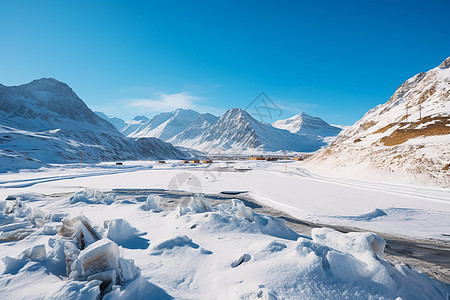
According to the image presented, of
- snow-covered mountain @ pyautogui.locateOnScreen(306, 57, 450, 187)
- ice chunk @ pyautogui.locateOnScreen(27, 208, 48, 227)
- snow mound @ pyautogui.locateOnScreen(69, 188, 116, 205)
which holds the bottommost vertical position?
snow mound @ pyautogui.locateOnScreen(69, 188, 116, 205)

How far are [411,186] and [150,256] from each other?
71.7 feet

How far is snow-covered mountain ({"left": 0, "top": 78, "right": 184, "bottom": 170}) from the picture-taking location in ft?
245

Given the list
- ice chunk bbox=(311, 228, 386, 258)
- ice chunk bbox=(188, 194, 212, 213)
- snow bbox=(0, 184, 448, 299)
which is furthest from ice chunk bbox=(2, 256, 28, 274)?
ice chunk bbox=(311, 228, 386, 258)

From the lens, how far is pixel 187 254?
5.19m

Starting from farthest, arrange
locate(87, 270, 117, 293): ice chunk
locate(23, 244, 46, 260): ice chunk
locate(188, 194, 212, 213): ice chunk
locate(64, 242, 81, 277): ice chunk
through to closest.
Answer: locate(188, 194, 212, 213): ice chunk
locate(23, 244, 46, 260): ice chunk
locate(64, 242, 81, 277): ice chunk
locate(87, 270, 117, 293): ice chunk

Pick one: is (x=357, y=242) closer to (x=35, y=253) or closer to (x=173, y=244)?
(x=173, y=244)

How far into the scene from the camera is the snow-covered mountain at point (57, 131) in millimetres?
74750

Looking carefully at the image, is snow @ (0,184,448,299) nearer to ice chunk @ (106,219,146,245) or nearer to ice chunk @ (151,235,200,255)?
ice chunk @ (151,235,200,255)

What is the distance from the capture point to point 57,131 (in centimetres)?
10144

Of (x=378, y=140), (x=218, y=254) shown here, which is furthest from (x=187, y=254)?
(x=378, y=140)

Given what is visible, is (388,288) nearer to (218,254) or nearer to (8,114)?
(218,254)

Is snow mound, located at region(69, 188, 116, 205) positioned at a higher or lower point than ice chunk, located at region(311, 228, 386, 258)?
lower

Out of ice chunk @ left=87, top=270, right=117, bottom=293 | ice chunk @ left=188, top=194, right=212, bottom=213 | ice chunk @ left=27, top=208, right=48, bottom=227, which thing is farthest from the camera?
ice chunk @ left=188, top=194, right=212, bottom=213

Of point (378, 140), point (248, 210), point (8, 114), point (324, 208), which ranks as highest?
point (8, 114)
